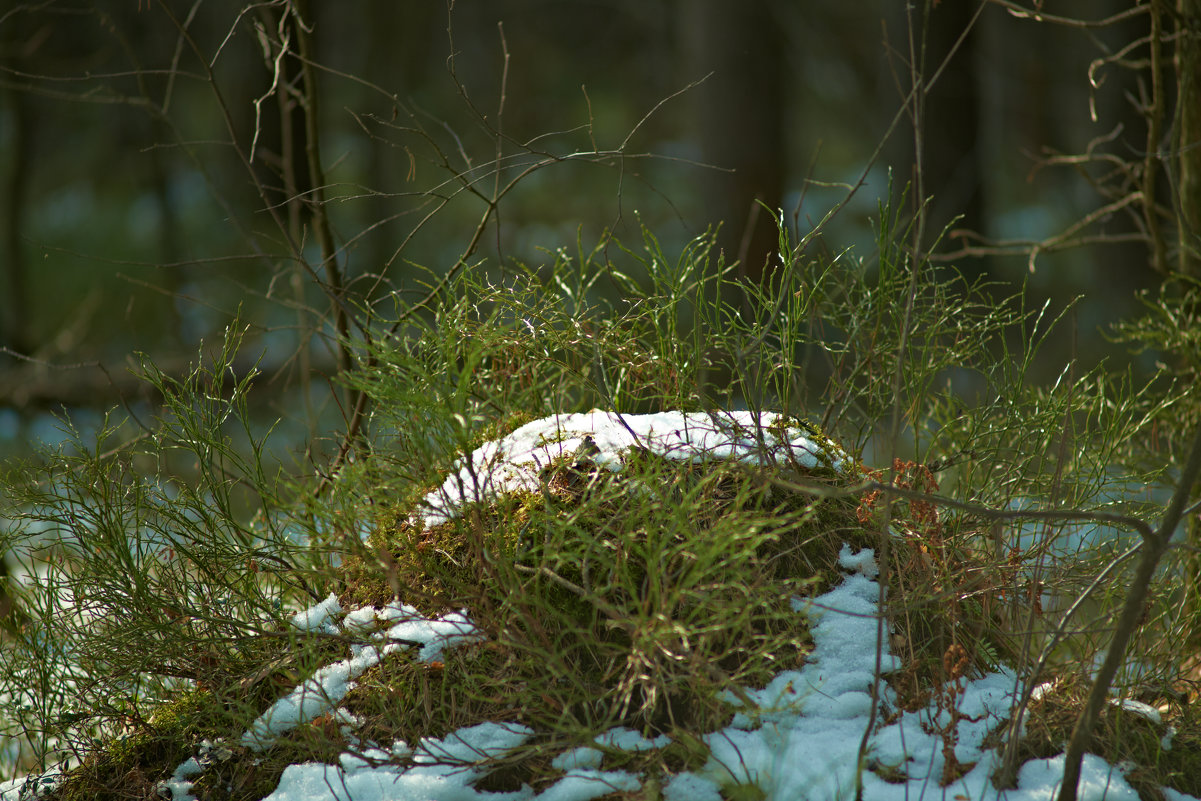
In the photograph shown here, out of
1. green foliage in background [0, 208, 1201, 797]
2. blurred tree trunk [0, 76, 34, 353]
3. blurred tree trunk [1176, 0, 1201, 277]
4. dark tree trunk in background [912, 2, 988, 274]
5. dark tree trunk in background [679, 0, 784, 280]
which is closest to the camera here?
green foliage in background [0, 208, 1201, 797]

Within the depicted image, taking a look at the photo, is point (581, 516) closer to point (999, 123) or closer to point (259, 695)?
point (259, 695)

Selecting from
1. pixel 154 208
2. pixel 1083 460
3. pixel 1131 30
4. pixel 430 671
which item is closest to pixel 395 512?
pixel 430 671

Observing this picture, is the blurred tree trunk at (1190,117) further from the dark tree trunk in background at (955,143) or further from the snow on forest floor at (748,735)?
the dark tree trunk in background at (955,143)

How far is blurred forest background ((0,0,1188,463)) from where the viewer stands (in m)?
4.96

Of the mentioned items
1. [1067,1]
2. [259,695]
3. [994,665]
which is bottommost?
[994,665]

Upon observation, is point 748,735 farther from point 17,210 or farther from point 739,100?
point 17,210

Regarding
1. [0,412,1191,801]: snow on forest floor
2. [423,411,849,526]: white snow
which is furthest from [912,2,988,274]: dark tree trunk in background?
[0,412,1191,801]: snow on forest floor

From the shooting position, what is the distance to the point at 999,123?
1430 centimetres

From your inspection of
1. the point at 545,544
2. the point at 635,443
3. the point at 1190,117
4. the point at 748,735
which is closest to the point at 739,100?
the point at 1190,117

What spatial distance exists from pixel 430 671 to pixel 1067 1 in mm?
15723

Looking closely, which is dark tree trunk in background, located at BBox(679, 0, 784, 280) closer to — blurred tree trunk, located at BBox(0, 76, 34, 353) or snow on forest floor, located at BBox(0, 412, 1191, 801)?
snow on forest floor, located at BBox(0, 412, 1191, 801)

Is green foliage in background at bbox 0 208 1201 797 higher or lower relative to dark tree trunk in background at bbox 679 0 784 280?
lower

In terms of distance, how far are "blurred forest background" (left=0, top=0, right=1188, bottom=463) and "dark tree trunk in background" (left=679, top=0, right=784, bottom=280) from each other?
13mm

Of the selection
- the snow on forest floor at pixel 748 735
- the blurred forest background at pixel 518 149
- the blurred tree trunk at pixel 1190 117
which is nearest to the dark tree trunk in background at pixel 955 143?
the blurred forest background at pixel 518 149
